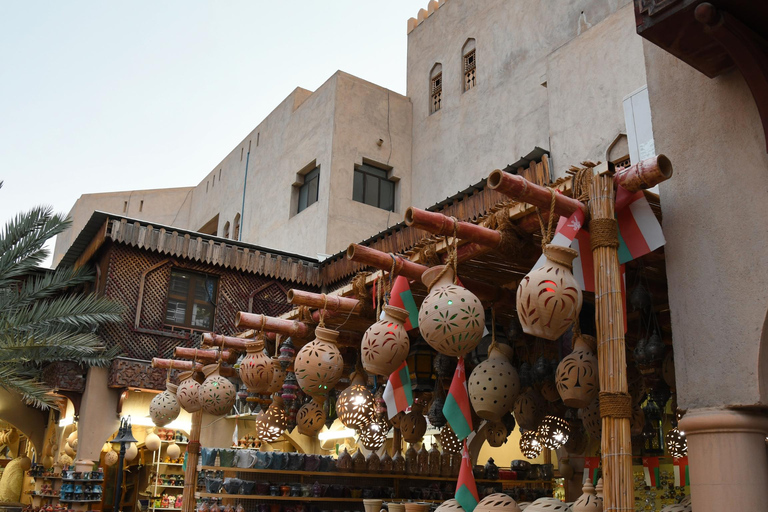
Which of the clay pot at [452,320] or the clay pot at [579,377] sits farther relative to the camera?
the clay pot at [579,377]

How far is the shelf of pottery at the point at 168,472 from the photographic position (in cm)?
1385

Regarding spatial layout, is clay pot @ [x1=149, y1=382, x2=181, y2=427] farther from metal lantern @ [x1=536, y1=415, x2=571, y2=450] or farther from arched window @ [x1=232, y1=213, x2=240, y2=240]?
arched window @ [x1=232, y1=213, x2=240, y2=240]

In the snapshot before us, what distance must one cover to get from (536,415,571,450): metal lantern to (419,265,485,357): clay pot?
2.16 meters

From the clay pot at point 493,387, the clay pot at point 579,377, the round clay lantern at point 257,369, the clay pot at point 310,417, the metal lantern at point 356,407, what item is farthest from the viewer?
the clay pot at point 310,417

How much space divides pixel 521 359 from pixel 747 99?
3016 mm

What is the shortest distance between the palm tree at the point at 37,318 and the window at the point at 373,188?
731 centimetres

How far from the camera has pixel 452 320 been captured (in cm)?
369

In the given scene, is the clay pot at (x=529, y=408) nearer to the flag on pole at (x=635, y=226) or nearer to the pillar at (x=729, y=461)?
the flag on pole at (x=635, y=226)

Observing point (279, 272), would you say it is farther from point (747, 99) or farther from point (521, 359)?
point (747, 99)

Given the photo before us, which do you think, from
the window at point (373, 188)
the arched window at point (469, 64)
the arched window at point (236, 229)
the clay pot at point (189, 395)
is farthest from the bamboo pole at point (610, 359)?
the arched window at point (236, 229)

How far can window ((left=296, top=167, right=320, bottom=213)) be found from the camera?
59.1 ft

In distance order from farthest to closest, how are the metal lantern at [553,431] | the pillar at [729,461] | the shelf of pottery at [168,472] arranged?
the shelf of pottery at [168,472] < the metal lantern at [553,431] < the pillar at [729,461]

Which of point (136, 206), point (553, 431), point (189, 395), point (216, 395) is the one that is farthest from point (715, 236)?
point (136, 206)

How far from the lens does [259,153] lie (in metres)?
21.5
